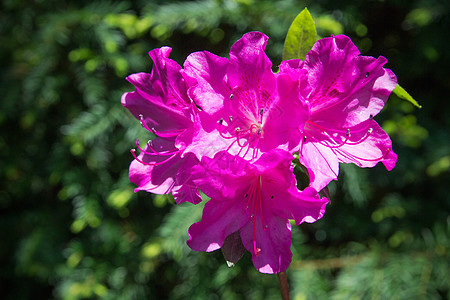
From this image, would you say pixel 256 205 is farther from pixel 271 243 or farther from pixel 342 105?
pixel 342 105

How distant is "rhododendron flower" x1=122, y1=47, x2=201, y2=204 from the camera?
60 centimetres

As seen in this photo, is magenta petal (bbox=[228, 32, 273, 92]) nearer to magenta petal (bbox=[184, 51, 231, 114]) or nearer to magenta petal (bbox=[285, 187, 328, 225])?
magenta petal (bbox=[184, 51, 231, 114])

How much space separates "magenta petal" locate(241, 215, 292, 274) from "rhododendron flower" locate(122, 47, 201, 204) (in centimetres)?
9

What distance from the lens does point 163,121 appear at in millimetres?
649

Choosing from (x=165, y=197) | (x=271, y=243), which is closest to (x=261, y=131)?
(x=271, y=243)

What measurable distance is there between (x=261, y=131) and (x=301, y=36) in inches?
6.6

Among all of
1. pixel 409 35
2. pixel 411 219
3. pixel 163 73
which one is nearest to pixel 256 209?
pixel 163 73

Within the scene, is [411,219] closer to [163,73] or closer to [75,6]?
[163,73]

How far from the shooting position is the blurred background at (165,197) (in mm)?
1302

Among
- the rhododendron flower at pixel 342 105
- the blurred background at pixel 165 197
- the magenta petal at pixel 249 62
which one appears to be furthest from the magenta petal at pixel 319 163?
the blurred background at pixel 165 197

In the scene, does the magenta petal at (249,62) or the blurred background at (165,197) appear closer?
the magenta petal at (249,62)

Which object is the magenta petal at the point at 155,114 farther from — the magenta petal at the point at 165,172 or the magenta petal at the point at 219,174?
the magenta petal at the point at 219,174

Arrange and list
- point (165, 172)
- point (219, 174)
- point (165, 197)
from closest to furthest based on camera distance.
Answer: point (219, 174), point (165, 172), point (165, 197)

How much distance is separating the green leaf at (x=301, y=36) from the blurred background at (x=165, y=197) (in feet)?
1.86
